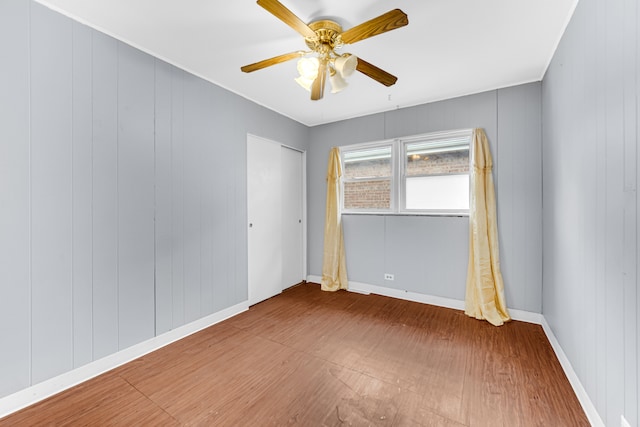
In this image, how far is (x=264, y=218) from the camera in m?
3.59

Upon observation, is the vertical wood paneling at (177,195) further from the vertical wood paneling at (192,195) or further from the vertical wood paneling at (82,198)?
the vertical wood paneling at (82,198)

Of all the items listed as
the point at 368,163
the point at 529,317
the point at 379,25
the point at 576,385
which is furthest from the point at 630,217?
the point at 368,163

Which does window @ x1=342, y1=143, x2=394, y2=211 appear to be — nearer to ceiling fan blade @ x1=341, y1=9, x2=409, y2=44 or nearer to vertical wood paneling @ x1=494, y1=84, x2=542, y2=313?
vertical wood paneling @ x1=494, y1=84, x2=542, y2=313

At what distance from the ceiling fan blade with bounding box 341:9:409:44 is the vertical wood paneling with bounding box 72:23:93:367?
1915mm

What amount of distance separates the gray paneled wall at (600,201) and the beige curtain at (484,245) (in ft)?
2.23

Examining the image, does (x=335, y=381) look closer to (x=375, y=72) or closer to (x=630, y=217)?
(x=630, y=217)

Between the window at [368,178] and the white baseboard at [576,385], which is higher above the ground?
the window at [368,178]

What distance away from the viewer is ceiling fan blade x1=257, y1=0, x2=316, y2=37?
53.9 inches

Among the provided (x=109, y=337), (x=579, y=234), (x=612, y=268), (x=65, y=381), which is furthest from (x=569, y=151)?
(x=65, y=381)

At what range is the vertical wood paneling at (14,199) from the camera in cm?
157

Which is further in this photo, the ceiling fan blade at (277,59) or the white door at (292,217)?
the white door at (292,217)

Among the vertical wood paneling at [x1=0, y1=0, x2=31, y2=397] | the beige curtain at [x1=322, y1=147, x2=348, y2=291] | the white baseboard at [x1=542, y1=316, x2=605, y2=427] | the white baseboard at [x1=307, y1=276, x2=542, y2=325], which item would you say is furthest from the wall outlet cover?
the vertical wood paneling at [x1=0, y1=0, x2=31, y2=397]

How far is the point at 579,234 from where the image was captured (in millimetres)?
1734

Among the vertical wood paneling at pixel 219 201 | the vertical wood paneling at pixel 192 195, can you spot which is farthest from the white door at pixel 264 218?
the vertical wood paneling at pixel 192 195
